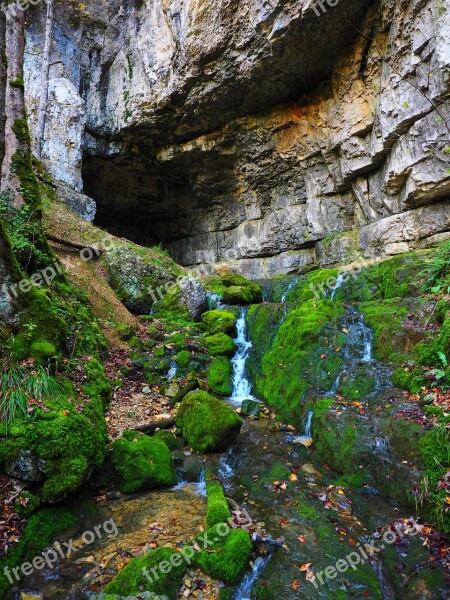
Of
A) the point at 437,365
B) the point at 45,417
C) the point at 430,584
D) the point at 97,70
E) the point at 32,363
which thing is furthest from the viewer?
the point at 97,70

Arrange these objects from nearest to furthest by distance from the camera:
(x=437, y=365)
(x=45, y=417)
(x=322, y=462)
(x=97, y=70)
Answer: (x=45, y=417) < (x=322, y=462) < (x=437, y=365) < (x=97, y=70)

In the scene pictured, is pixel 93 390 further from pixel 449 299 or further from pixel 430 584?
pixel 449 299

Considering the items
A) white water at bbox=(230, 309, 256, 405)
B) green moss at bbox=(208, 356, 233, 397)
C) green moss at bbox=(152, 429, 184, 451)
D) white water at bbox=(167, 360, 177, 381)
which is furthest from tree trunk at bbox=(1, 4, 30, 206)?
white water at bbox=(230, 309, 256, 405)

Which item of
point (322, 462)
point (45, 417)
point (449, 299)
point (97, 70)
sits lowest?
point (322, 462)

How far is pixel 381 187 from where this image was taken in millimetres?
14234

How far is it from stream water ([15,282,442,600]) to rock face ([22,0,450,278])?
29.6 ft

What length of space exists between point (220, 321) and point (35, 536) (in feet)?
24.5

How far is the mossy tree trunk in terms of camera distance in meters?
7.02

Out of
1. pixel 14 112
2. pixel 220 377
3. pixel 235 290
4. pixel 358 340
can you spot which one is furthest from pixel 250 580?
pixel 235 290

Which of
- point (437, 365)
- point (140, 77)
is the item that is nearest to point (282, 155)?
point (140, 77)

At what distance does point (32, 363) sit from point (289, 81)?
51.1 feet

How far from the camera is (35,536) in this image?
3928mm

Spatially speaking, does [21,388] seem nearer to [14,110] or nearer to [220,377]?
[220,377]

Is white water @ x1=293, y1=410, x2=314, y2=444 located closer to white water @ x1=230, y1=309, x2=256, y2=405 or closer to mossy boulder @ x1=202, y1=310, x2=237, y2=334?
white water @ x1=230, y1=309, x2=256, y2=405
